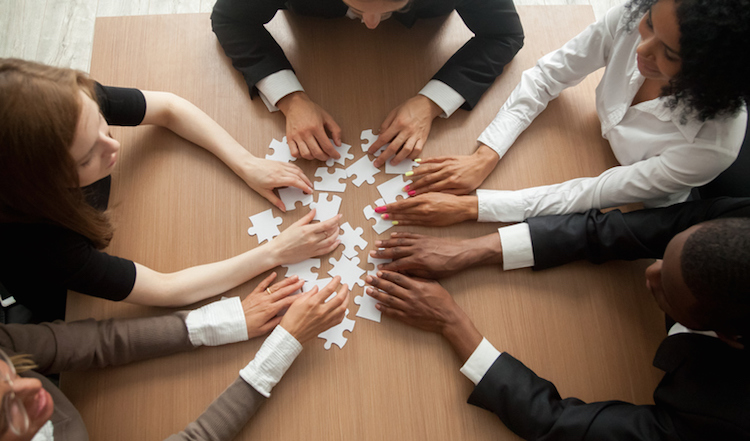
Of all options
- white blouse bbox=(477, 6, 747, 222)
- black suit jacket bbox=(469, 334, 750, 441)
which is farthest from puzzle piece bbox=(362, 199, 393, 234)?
black suit jacket bbox=(469, 334, 750, 441)

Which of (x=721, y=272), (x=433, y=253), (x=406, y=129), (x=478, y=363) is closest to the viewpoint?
(x=721, y=272)

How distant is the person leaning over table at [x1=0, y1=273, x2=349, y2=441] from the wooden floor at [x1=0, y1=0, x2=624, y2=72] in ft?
6.62

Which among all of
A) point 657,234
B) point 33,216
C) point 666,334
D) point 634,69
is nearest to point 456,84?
point 634,69

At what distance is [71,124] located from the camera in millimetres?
1200

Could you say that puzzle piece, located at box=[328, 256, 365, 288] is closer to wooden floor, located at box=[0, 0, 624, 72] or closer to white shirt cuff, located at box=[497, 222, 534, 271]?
white shirt cuff, located at box=[497, 222, 534, 271]

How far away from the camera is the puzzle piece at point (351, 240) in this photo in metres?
1.58

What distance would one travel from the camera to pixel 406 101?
67.7 inches

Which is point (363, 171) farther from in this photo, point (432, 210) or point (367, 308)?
point (367, 308)

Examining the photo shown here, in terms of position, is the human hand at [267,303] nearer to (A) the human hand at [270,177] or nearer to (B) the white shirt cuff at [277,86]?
(A) the human hand at [270,177]

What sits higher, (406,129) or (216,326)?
(406,129)

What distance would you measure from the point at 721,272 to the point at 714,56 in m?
0.54

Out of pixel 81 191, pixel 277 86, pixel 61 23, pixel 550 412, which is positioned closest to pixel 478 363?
pixel 550 412

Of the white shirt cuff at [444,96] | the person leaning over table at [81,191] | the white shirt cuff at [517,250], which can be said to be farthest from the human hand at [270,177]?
the white shirt cuff at [517,250]

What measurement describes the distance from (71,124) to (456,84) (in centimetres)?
124
